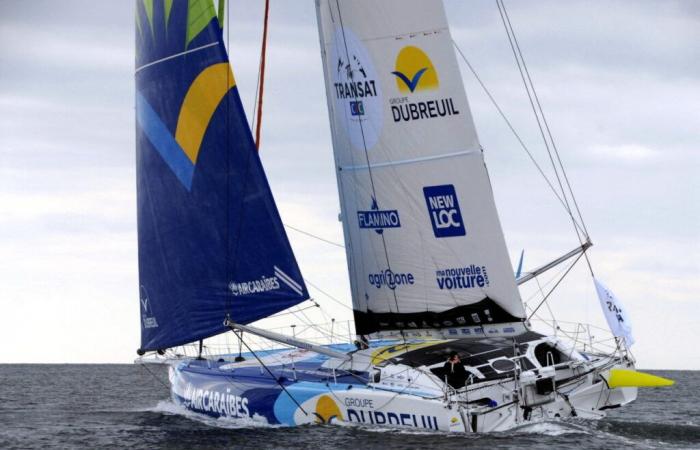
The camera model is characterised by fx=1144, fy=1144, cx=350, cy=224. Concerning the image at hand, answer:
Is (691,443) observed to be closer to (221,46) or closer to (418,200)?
(418,200)

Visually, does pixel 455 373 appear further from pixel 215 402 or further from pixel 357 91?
pixel 357 91

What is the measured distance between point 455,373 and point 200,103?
20.8ft

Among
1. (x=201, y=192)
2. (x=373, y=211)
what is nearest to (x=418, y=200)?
(x=373, y=211)

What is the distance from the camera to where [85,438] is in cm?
1962

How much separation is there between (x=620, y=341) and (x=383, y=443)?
4.92m

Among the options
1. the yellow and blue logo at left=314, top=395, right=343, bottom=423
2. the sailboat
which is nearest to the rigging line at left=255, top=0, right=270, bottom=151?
the sailboat

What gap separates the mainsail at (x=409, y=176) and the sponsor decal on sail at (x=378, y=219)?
0.02 m

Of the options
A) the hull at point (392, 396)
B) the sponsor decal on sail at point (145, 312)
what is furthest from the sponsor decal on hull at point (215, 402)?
the sponsor decal on sail at point (145, 312)

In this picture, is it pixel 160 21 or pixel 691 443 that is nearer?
pixel 691 443

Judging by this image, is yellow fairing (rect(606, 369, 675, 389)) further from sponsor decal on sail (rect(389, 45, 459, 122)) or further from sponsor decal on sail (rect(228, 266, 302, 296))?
sponsor decal on sail (rect(389, 45, 459, 122))

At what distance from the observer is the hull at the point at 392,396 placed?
16062 millimetres

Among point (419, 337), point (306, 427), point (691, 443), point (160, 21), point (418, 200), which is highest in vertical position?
point (160, 21)

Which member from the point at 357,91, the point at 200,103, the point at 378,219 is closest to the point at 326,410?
the point at 378,219

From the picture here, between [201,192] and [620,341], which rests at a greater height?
[201,192]
